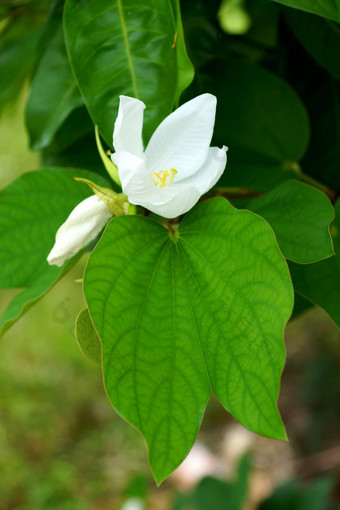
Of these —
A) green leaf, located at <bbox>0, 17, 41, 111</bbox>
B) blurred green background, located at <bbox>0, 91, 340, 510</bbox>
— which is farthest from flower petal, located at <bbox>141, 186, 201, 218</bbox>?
blurred green background, located at <bbox>0, 91, 340, 510</bbox>

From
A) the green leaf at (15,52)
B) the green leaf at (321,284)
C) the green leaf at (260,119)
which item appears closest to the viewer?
the green leaf at (321,284)

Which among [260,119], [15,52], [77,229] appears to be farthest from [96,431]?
[77,229]

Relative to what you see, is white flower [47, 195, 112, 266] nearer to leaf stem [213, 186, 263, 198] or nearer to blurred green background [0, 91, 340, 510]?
leaf stem [213, 186, 263, 198]

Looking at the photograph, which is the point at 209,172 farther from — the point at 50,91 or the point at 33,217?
the point at 50,91

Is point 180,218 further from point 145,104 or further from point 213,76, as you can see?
point 213,76

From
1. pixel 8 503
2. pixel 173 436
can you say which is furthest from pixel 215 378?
pixel 8 503

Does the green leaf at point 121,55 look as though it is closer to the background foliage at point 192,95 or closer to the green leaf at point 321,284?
the background foliage at point 192,95

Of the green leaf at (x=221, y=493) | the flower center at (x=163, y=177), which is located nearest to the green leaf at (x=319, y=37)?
the flower center at (x=163, y=177)
